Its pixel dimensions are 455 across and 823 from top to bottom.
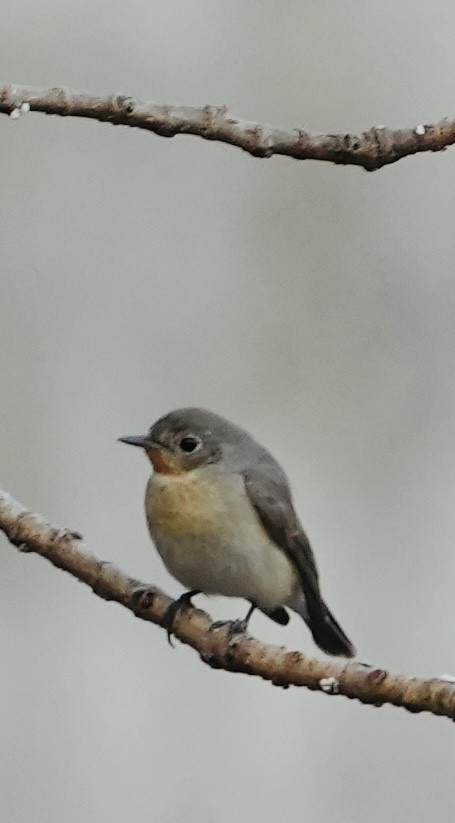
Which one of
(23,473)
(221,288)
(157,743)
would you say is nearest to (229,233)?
(221,288)

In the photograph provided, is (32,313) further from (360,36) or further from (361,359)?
(360,36)

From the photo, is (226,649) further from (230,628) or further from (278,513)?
(278,513)

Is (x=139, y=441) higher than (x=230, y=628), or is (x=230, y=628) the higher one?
(x=139, y=441)

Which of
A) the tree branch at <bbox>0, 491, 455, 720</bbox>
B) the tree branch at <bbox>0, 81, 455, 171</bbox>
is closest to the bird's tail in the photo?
the tree branch at <bbox>0, 491, 455, 720</bbox>

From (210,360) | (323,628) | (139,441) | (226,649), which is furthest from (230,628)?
(210,360)

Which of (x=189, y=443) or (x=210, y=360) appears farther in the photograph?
(x=210, y=360)

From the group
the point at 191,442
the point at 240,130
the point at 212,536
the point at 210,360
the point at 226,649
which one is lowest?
the point at 226,649
